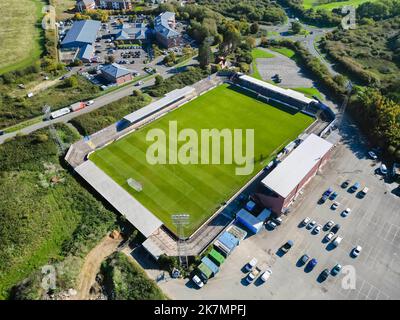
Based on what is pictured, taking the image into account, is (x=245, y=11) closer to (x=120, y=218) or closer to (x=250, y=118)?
(x=250, y=118)

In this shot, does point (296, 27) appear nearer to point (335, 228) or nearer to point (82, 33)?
point (82, 33)

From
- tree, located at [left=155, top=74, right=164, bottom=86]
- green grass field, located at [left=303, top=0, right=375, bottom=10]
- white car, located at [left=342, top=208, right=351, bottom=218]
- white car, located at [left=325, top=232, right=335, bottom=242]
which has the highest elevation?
green grass field, located at [left=303, top=0, right=375, bottom=10]

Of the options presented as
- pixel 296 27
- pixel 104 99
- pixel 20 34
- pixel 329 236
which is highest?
pixel 20 34

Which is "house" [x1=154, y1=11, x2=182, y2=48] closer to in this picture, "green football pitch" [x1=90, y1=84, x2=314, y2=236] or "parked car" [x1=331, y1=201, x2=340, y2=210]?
"green football pitch" [x1=90, y1=84, x2=314, y2=236]

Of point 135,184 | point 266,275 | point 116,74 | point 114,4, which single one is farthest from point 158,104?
point 114,4

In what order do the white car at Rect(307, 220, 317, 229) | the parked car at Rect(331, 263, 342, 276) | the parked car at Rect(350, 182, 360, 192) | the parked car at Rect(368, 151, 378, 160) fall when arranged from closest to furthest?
the parked car at Rect(331, 263, 342, 276) → the white car at Rect(307, 220, 317, 229) → the parked car at Rect(350, 182, 360, 192) → the parked car at Rect(368, 151, 378, 160)

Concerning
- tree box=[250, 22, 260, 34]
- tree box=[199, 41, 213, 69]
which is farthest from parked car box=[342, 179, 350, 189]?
tree box=[250, 22, 260, 34]

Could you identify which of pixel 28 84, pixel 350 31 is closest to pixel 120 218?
pixel 28 84
